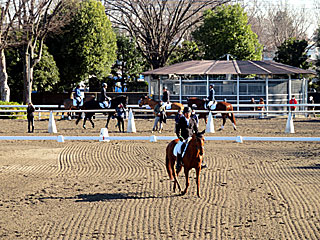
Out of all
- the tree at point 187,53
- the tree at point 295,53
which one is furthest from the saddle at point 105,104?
the tree at point 295,53

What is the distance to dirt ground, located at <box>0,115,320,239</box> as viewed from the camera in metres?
8.70

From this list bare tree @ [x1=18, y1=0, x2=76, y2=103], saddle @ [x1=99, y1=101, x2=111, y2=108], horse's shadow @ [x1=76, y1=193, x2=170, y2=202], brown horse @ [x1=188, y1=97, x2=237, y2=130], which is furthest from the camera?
bare tree @ [x1=18, y1=0, x2=76, y2=103]

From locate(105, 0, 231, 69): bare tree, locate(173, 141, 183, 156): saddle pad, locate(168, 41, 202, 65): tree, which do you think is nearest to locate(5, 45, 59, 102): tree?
locate(105, 0, 231, 69): bare tree

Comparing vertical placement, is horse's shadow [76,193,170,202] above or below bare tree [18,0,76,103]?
below

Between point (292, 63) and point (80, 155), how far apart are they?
130ft

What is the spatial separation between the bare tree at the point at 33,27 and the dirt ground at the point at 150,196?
74.4 feet

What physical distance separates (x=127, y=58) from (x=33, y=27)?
17357 mm

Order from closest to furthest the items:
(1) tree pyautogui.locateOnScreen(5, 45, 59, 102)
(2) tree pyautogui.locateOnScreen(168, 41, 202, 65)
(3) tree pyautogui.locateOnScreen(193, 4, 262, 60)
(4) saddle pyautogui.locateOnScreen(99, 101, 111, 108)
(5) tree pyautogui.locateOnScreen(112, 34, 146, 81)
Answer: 1. (4) saddle pyautogui.locateOnScreen(99, 101, 111, 108)
2. (1) tree pyautogui.locateOnScreen(5, 45, 59, 102)
3. (3) tree pyautogui.locateOnScreen(193, 4, 262, 60)
4. (5) tree pyautogui.locateOnScreen(112, 34, 146, 81)
5. (2) tree pyautogui.locateOnScreen(168, 41, 202, 65)

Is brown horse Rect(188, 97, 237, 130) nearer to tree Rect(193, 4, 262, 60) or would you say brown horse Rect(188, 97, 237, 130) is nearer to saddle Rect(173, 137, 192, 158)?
saddle Rect(173, 137, 192, 158)

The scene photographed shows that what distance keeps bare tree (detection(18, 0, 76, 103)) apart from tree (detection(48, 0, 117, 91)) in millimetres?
3506

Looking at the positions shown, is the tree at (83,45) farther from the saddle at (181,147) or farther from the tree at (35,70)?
the saddle at (181,147)

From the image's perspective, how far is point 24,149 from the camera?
19.8 m

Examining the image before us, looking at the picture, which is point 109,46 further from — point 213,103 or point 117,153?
point 117,153

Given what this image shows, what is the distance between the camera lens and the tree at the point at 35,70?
4500 cm
